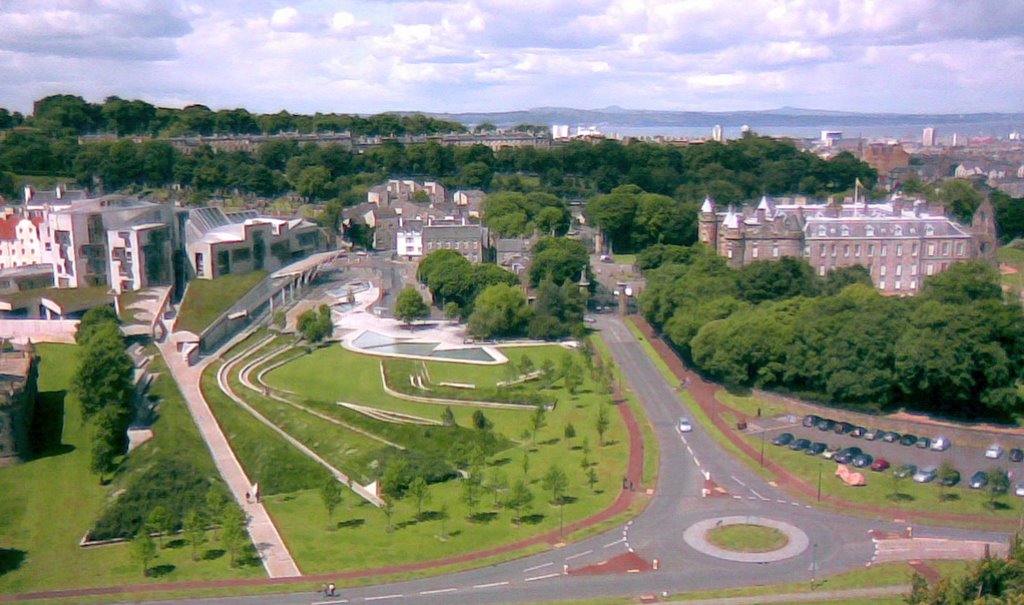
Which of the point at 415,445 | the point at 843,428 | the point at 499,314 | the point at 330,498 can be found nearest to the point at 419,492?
the point at 330,498

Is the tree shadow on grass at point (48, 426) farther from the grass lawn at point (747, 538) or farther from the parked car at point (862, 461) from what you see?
the parked car at point (862, 461)

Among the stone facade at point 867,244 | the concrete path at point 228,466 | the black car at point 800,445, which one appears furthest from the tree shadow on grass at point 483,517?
the stone facade at point 867,244

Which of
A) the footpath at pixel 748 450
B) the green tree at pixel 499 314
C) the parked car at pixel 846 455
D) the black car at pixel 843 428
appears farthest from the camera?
the green tree at pixel 499 314

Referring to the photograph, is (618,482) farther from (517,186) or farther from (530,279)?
(517,186)

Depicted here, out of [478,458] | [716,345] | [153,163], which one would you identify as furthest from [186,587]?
[153,163]

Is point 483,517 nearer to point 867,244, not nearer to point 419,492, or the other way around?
point 419,492

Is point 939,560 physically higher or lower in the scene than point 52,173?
lower
